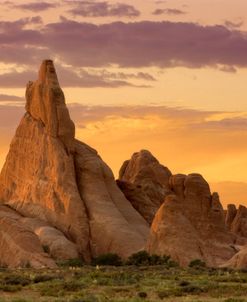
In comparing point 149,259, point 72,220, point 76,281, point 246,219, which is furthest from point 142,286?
point 246,219

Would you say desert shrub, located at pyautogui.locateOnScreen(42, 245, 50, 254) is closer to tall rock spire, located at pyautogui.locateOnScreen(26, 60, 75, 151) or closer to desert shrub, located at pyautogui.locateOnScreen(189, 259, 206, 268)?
desert shrub, located at pyautogui.locateOnScreen(189, 259, 206, 268)

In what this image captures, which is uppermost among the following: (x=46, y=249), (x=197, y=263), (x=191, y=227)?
(x=191, y=227)

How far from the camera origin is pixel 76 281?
44.1 meters

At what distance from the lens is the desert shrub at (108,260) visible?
256 feet

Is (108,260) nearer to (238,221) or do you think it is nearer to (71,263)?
(71,263)

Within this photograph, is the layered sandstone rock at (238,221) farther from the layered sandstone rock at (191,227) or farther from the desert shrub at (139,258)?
the desert shrub at (139,258)

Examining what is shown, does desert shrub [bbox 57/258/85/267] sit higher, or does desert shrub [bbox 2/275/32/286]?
desert shrub [bbox 57/258/85/267]

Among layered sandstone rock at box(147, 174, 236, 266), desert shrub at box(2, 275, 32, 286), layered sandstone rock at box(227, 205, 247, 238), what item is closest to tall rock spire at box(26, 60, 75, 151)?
layered sandstone rock at box(147, 174, 236, 266)

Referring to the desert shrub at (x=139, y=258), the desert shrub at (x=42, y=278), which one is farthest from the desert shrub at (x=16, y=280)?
the desert shrub at (x=139, y=258)

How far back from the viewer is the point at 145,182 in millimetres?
103812

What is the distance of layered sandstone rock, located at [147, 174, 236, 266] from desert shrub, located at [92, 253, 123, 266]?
3.51 m

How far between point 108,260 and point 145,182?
25.9 meters

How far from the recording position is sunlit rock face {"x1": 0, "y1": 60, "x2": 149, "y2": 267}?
84938 millimetres

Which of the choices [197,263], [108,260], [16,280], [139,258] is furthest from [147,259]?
[16,280]
